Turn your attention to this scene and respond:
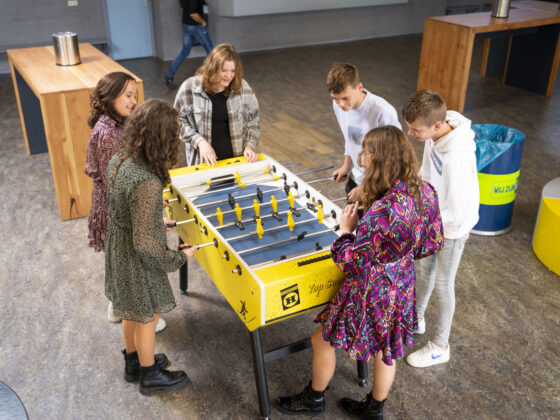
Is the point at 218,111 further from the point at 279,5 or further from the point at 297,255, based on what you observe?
the point at 279,5

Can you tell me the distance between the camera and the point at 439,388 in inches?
115

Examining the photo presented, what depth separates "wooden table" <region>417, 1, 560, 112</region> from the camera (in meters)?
6.63

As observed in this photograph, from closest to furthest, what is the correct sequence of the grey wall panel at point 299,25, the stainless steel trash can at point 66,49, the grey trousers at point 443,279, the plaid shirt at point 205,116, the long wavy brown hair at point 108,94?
the grey trousers at point 443,279 < the long wavy brown hair at point 108,94 < the plaid shirt at point 205,116 < the stainless steel trash can at point 66,49 < the grey wall panel at point 299,25

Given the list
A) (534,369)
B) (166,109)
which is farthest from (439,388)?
(166,109)

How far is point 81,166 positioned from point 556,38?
20.7ft

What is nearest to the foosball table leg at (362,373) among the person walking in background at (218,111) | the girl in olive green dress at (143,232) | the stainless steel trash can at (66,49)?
the girl in olive green dress at (143,232)

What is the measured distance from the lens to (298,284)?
2.32 metres

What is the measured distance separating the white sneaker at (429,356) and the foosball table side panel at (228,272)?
1.08 m

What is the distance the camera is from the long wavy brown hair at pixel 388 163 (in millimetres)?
2170

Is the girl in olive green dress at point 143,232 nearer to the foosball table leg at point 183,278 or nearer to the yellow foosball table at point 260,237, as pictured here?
the yellow foosball table at point 260,237

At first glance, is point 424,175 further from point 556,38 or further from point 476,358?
point 556,38

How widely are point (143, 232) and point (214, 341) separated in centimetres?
114

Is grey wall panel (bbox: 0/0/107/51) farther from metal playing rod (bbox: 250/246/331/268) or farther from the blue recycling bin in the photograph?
metal playing rod (bbox: 250/246/331/268)

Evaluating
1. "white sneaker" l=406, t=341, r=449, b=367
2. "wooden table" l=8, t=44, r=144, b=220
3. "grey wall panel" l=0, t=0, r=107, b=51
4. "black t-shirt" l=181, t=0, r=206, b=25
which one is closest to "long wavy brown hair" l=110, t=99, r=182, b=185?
"white sneaker" l=406, t=341, r=449, b=367
